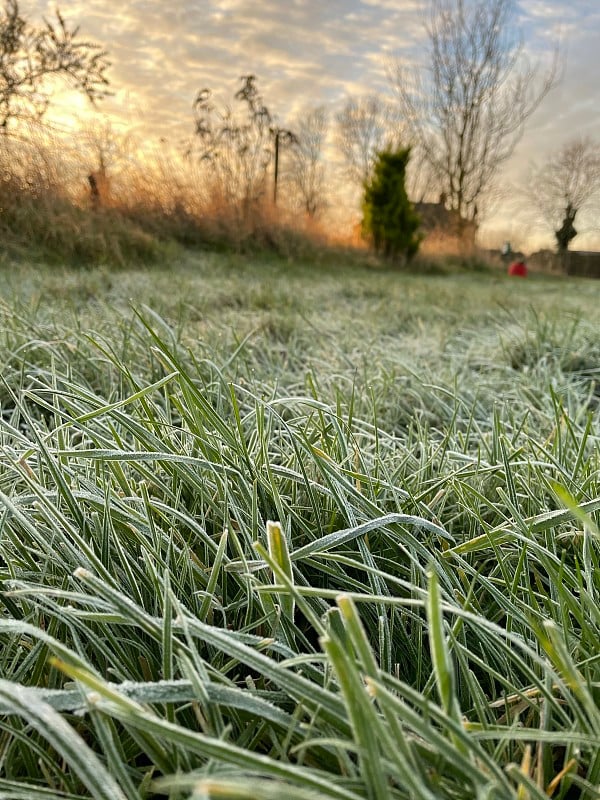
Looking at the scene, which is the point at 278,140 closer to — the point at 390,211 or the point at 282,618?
the point at 390,211

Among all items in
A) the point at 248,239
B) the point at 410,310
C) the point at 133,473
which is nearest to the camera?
the point at 133,473

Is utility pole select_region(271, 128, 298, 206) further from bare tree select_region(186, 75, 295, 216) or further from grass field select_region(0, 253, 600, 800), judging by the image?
grass field select_region(0, 253, 600, 800)

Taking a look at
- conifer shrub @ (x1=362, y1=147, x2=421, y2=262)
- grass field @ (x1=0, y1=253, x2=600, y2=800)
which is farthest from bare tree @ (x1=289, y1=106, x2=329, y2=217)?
grass field @ (x1=0, y1=253, x2=600, y2=800)

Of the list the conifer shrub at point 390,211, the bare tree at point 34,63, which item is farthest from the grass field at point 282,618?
the conifer shrub at point 390,211

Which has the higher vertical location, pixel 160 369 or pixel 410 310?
pixel 410 310

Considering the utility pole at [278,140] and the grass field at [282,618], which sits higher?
the utility pole at [278,140]

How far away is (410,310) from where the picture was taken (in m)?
2.82

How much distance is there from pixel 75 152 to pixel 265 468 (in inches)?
210

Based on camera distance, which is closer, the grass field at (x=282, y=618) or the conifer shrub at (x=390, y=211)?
the grass field at (x=282, y=618)

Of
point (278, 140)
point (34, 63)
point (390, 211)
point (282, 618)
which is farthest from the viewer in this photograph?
point (390, 211)

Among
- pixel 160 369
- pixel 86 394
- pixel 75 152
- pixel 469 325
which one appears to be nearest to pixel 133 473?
pixel 86 394

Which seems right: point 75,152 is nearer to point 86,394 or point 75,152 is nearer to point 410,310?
point 410,310

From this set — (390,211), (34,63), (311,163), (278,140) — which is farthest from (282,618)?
(311,163)

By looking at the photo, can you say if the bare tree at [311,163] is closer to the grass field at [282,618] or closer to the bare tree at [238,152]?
the bare tree at [238,152]
